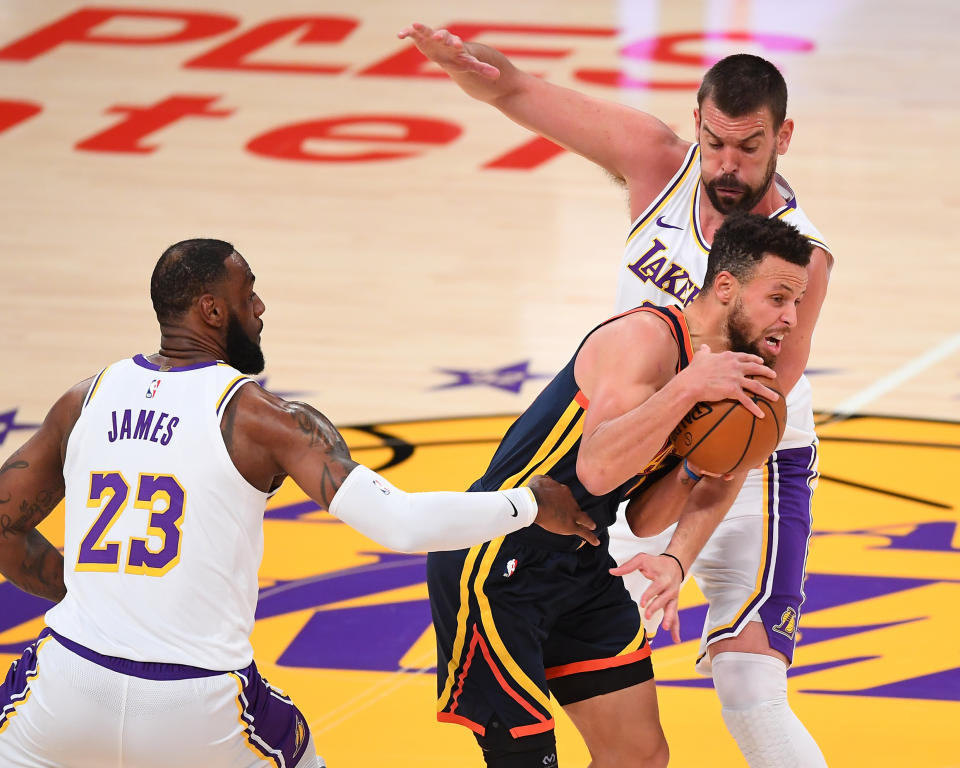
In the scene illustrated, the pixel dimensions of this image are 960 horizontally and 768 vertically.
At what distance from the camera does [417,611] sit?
6359mm

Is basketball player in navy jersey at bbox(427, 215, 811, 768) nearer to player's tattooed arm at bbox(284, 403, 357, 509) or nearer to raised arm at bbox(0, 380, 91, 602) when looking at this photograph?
player's tattooed arm at bbox(284, 403, 357, 509)

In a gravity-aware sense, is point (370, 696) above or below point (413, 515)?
below

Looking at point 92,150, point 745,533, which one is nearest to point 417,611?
point 745,533

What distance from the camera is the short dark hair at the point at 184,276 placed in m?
3.87

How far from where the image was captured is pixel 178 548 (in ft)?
12.0

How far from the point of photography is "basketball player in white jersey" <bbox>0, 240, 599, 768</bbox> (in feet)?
11.9

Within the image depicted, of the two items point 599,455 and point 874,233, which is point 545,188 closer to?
point 874,233

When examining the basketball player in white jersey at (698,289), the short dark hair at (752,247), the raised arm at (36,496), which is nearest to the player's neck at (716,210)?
the basketball player in white jersey at (698,289)

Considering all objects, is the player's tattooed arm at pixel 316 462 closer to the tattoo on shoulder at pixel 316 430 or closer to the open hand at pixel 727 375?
the tattoo on shoulder at pixel 316 430

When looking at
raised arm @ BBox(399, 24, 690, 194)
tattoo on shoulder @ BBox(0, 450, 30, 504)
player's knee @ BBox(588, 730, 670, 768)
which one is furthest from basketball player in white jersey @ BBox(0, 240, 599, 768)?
raised arm @ BBox(399, 24, 690, 194)

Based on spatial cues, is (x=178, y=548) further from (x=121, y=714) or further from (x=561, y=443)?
(x=561, y=443)

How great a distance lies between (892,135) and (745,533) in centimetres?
923

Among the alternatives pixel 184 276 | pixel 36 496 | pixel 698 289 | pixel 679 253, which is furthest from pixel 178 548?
pixel 679 253

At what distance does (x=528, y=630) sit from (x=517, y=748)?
1.04 feet
